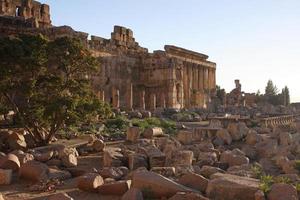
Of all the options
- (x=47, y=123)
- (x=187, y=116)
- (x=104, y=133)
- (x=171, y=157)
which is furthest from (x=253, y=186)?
(x=187, y=116)

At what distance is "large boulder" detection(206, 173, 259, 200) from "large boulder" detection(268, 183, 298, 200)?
350 millimetres

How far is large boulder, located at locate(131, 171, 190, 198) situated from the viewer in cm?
824

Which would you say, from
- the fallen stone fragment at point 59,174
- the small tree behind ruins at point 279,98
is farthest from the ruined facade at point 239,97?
the fallen stone fragment at point 59,174

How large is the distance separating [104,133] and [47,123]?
19.5ft

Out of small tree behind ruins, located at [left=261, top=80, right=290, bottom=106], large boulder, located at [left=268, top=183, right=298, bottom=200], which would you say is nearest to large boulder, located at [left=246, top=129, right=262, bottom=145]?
large boulder, located at [left=268, top=183, right=298, bottom=200]

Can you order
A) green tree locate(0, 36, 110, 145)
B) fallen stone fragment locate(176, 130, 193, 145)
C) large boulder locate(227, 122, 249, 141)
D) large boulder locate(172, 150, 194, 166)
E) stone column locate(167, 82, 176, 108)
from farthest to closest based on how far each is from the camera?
stone column locate(167, 82, 176, 108), fallen stone fragment locate(176, 130, 193, 145), large boulder locate(227, 122, 249, 141), green tree locate(0, 36, 110, 145), large boulder locate(172, 150, 194, 166)

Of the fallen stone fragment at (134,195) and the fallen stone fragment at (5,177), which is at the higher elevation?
the fallen stone fragment at (134,195)

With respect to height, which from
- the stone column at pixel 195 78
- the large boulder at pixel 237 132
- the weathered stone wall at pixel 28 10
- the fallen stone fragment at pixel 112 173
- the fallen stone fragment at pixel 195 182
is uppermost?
the weathered stone wall at pixel 28 10

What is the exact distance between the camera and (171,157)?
466 inches

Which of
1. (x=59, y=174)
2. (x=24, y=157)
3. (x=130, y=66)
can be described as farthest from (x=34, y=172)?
(x=130, y=66)

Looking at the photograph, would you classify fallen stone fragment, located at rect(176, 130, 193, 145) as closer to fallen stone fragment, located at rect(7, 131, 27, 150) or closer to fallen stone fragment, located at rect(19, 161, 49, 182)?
fallen stone fragment, located at rect(7, 131, 27, 150)

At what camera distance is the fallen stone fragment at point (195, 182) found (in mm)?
8484

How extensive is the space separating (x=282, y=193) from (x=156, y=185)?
2.56 m

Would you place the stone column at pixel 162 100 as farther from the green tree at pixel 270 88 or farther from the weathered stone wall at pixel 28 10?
the green tree at pixel 270 88
